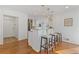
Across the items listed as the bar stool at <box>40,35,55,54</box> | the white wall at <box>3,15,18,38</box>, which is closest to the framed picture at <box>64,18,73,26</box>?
the bar stool at <box>40,35,55,54</box>

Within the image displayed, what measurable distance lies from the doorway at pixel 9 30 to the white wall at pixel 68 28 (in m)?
1.08

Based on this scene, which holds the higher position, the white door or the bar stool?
the white door

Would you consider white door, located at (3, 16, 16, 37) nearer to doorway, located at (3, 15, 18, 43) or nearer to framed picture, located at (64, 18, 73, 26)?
doorway, located at (3, 15, 18, 43)

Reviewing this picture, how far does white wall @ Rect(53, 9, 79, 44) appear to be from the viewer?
86.8 inches

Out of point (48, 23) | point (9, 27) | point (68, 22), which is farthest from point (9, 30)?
point (68, 22)

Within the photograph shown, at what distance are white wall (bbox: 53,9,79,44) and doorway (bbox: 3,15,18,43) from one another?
1.08m

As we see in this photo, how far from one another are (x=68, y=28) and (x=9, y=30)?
1.48 m

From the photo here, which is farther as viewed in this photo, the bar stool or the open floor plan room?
the bar stool

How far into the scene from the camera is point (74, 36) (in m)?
2.29

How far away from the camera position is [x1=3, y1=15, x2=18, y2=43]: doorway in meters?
2.30

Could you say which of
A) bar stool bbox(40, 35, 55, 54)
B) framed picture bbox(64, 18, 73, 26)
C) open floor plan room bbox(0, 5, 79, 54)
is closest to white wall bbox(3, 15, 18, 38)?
open floor plan room bbox(0, 5, 79, 54)
